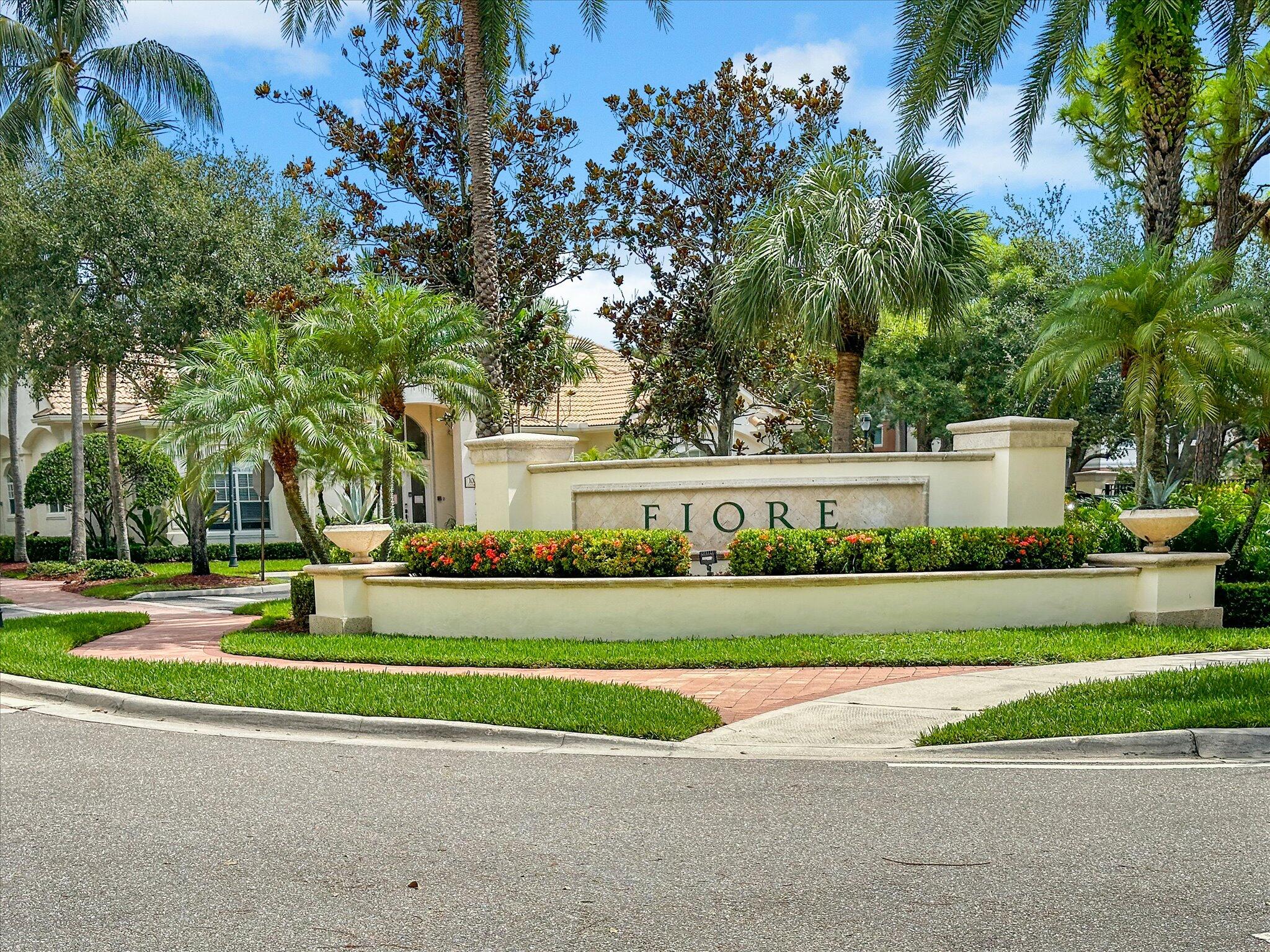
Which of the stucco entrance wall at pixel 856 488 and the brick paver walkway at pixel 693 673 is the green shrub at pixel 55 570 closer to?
the brick paver walkway at pixel 693 673

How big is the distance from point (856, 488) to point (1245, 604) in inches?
182

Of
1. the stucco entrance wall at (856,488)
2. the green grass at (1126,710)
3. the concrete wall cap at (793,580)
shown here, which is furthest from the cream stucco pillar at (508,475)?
the green grass at (1126,710)

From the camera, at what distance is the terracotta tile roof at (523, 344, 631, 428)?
30.0 metres

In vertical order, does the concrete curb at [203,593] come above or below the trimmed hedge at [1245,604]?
below

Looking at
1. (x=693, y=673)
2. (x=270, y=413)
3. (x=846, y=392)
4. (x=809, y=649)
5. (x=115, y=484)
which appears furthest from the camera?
(x=115, y=484)

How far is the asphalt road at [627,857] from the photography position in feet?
14.9

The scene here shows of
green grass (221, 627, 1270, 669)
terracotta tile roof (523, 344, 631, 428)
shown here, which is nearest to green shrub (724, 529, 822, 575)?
green grass (221, 627, 1270, 669)

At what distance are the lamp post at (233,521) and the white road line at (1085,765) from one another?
22847 mm

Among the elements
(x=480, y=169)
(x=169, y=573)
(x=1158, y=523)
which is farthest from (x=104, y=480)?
(x=1158, y=523)

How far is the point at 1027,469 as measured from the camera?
13.6 meters

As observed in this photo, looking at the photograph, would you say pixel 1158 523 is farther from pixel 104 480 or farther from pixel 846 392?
pixel 104 480

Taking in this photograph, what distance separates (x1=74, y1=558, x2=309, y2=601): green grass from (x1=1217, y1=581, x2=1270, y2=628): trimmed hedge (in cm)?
1850

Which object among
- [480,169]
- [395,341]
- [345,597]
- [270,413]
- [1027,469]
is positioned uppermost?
[480,169]

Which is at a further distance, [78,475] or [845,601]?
[78,475]
